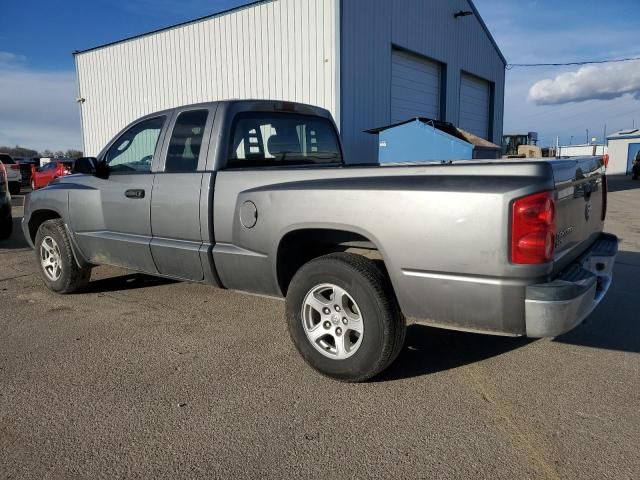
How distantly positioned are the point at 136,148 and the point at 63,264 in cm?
150

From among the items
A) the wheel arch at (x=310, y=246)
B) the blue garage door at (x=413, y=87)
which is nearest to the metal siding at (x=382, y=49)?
the blue garage door at (x=413, y=87)

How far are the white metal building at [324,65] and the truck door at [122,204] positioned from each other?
8505 millimetres

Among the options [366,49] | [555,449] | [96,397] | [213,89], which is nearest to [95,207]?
[96,397]

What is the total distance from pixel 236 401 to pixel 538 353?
2188 mm

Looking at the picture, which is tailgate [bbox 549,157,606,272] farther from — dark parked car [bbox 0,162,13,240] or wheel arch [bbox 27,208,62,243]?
dark parked car [bbox 0,162,13,240]

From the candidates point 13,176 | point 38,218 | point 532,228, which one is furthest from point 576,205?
point 13,176

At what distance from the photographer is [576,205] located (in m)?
3.09

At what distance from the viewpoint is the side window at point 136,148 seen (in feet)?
14.5

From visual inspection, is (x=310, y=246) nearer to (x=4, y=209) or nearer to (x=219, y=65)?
(x=4, y=209)

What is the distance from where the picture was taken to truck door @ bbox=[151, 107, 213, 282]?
12.6 ft

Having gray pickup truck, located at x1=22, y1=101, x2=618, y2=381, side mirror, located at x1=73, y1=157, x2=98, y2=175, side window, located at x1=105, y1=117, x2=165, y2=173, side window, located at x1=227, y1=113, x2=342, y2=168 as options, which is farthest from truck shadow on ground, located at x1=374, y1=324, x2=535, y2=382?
side mirror, located at x1=73, y1=157, x2=98, y2=175

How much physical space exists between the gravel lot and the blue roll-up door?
15639mm

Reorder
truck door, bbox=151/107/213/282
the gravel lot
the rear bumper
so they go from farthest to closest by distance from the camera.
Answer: truck door, bbox=151/107/213/282 → the rear bumper → the gravel lot

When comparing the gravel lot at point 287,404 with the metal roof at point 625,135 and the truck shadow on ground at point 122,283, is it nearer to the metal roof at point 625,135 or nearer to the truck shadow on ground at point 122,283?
the truck shadow on ground at point 122,283
